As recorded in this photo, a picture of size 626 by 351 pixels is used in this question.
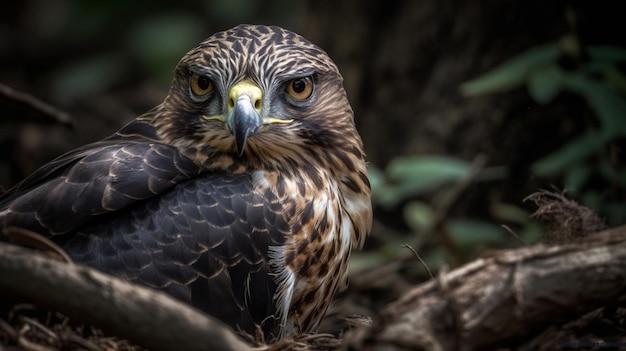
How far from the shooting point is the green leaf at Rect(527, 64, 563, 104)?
5.11m

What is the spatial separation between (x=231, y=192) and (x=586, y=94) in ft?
8.28

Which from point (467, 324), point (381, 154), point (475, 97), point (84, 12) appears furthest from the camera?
point (84, 12)

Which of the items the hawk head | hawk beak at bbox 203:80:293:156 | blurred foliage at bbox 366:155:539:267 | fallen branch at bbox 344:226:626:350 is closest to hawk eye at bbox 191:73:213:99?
the hawk head

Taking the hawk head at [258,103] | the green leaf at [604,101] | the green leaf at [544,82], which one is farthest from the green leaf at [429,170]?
the hawk head at [258,103]

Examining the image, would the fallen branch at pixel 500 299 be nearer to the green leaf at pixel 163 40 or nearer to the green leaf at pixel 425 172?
the green leaf at pixel 425 172

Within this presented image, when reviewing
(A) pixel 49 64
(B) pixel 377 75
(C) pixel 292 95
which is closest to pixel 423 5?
(B) pixel 377 75

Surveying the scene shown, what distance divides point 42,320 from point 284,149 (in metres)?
1.35

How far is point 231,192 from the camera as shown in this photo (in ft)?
12.7

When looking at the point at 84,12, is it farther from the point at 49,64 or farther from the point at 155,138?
the point at 155,138

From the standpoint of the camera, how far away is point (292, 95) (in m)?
4.16

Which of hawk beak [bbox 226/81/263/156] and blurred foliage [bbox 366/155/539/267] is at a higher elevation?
hawk beak [bbox 226/81/263/156]

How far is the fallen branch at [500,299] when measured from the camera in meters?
2.85

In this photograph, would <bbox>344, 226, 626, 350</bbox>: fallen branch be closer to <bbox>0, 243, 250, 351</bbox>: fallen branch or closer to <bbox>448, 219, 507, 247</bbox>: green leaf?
<bbox>0, 243, 250, 351</bbox>: fallen branch

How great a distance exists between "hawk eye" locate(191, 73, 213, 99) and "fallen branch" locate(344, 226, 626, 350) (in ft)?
5.32
